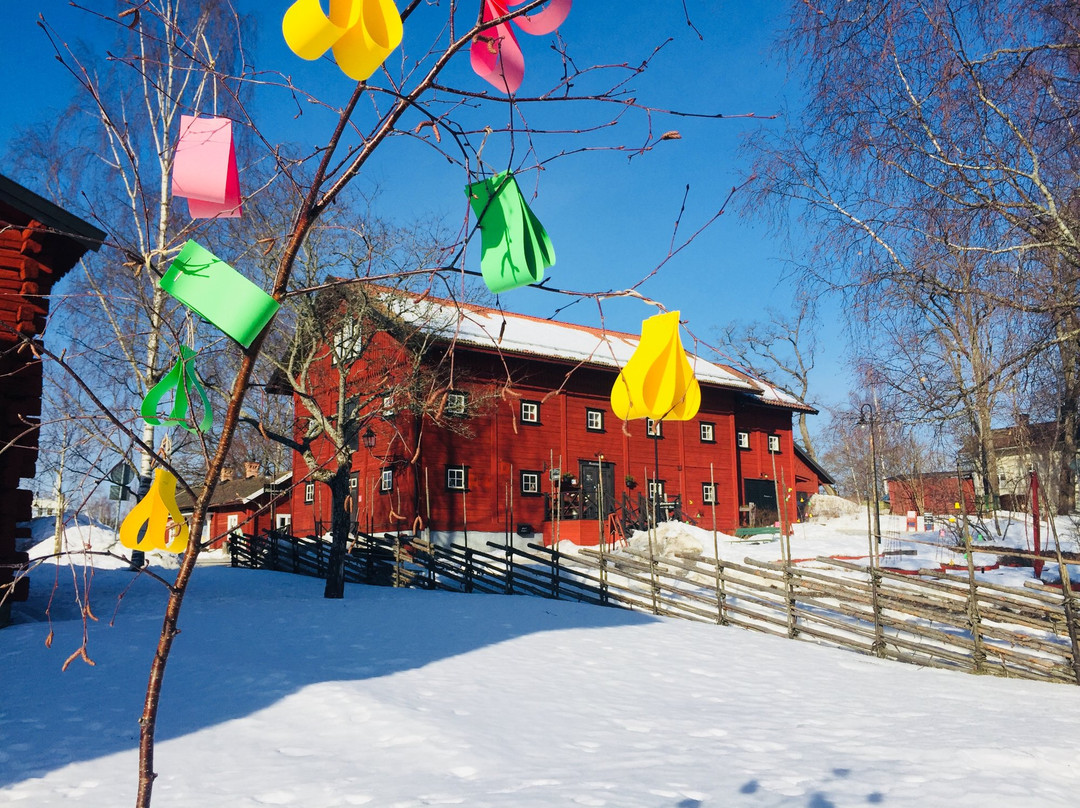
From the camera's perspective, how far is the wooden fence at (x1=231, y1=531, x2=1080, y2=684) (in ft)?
28.8

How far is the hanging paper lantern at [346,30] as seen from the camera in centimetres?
99

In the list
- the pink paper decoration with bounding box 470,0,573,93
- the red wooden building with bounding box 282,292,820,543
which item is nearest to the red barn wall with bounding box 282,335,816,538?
the red wooden building with bounding box 282,292,820,543

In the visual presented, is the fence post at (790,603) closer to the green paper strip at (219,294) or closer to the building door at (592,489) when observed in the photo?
the building door at (592,489)

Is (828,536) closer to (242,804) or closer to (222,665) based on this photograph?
(222,665)

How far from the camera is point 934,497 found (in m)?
31.7

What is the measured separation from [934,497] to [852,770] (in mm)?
30468

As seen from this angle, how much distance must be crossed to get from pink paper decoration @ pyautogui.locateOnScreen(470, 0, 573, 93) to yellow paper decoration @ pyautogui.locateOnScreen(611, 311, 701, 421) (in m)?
0.46

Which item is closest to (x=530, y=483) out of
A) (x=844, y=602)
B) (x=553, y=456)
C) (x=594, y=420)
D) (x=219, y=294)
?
(x=553, y=456)

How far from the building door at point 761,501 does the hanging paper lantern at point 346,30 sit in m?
24.3

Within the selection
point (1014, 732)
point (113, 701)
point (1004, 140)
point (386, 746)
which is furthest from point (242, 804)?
point (1004, 140)

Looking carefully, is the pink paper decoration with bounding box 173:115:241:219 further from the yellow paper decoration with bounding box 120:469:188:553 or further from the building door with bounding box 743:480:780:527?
the building door with bounding box 743:480:780:527

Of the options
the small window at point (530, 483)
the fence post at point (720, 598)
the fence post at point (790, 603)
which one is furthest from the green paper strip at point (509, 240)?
the small window at point (530, 483)

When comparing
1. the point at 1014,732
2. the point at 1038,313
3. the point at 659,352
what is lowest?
the point at 1014,732

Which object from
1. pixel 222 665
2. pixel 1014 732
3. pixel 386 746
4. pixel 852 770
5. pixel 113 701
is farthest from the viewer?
pixel 222 665
